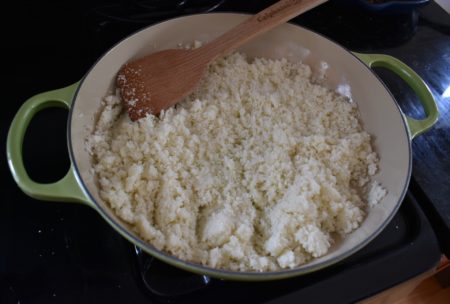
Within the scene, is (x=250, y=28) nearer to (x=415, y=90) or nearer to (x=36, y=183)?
(x=415, y=90)

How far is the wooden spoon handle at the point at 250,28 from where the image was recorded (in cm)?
75

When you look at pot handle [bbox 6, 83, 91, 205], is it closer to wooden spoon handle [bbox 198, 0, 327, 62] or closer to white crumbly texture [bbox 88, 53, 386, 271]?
white crumbly texture [bbox 88, 53, 386, 271]

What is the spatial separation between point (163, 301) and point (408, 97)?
2.02ft

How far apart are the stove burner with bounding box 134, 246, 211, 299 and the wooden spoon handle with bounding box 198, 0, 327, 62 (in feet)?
1.17

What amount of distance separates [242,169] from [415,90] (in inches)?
13.4

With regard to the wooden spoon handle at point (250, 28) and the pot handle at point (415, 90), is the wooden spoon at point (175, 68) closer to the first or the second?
the wooden spoon handle at point (250, 28)

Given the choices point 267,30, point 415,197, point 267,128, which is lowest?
point 415,197

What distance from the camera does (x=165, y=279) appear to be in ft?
1.95

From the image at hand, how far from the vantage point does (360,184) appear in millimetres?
696

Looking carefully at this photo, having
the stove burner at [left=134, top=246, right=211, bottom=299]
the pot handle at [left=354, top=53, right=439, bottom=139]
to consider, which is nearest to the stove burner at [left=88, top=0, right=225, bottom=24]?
the pot handle at [left=354, top=53, right=439, bottom=139]

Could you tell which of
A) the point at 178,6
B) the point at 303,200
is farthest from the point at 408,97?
the point at 178,6

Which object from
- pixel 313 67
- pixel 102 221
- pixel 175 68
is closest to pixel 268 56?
pixel 313 67

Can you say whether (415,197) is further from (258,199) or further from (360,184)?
(258,199)

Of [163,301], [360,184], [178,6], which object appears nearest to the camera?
[163,301]
